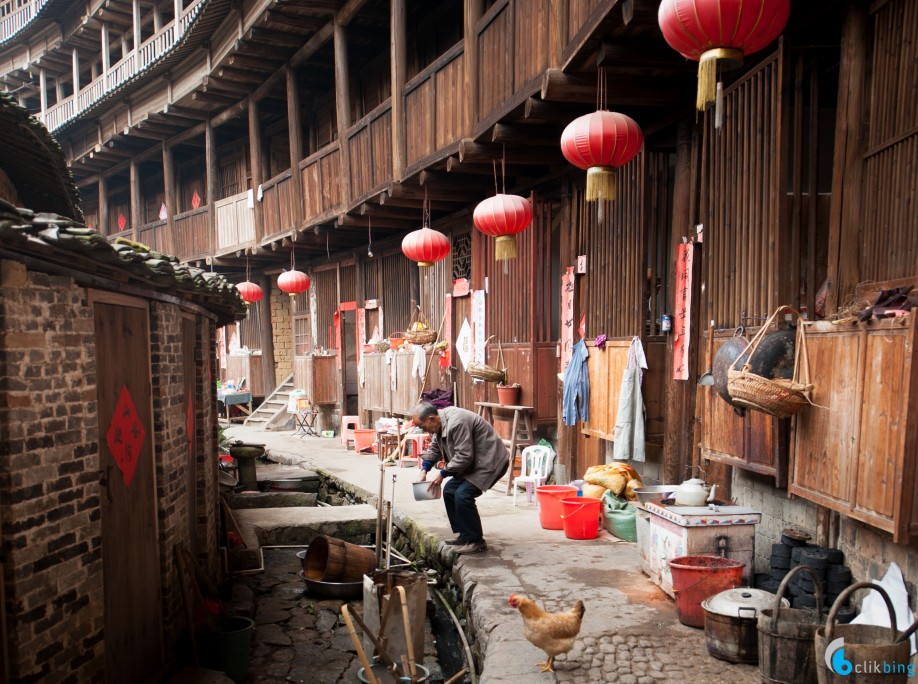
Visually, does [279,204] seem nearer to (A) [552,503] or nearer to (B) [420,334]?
(B) [420,334]

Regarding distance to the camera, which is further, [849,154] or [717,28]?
[849,154]

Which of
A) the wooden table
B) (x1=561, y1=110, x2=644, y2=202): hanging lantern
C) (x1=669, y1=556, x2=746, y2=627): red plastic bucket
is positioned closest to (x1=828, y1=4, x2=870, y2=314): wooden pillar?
(x1=561, y1=110, x2=644, y2=202): hanging lantern

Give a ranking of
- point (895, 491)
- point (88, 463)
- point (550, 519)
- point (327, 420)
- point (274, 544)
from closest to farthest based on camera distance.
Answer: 1. point (895, 491)
2. point (88, 463)
3. point (550, 519)
4. point (274, 544)
5. point (327, 420)

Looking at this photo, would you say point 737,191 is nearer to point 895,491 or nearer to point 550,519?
point 895,491

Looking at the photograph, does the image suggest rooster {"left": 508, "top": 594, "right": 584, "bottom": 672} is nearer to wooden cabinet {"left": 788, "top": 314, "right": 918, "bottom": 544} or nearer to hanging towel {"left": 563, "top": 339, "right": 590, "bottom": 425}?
wooden cabinet {"left": 788, "top": 314, "right": 918, "bottom": 544}

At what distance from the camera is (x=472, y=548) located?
7223 mm

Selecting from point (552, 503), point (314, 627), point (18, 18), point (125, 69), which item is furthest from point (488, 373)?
point (18, 18)

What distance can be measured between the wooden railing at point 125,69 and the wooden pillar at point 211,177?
204cm

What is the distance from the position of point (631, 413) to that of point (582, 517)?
51.9 inches

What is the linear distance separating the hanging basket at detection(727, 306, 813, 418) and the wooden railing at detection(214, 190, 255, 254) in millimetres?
14070

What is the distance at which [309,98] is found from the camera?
17078 millimetres

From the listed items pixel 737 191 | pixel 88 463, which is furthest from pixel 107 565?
pixel 737 191

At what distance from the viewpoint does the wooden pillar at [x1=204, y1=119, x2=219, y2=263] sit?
58.7 ft

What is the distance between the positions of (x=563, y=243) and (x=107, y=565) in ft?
23.0
